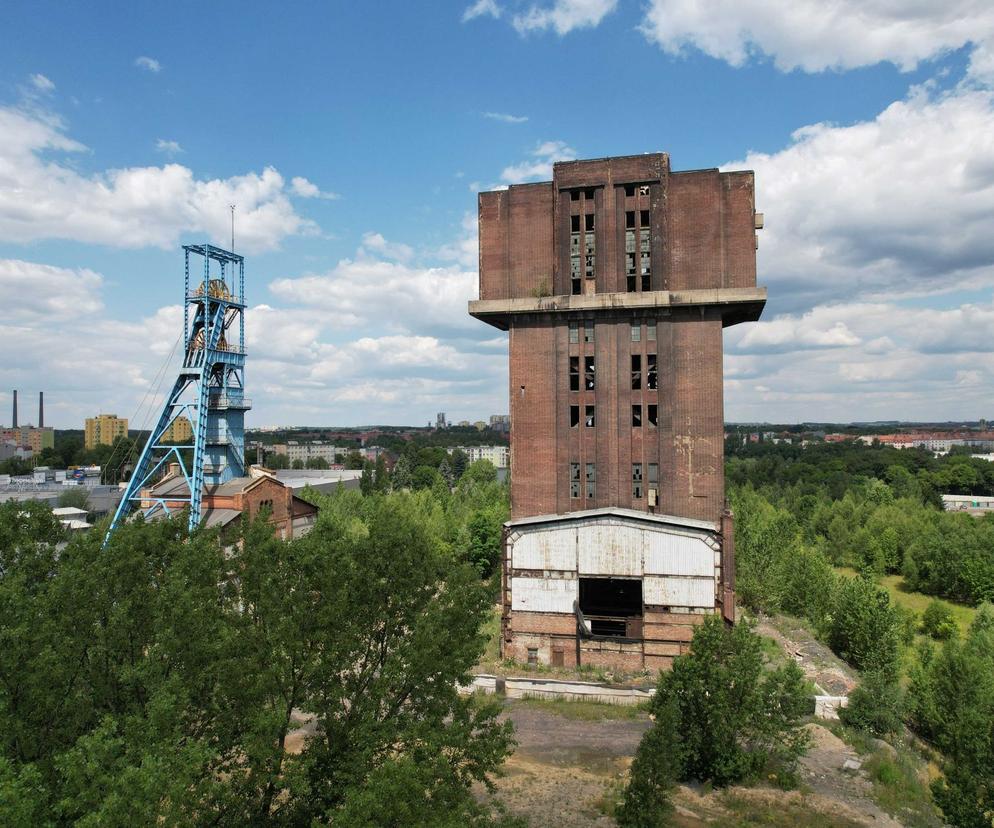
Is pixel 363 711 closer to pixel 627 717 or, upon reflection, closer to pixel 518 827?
pixel 518 827

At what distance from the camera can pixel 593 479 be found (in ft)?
117

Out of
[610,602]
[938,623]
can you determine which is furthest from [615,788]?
[938,623]

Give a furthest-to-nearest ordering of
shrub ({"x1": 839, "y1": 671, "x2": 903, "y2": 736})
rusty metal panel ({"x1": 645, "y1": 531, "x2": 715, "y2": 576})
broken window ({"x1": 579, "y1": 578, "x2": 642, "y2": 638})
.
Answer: broken window ({"x1": 579, "y1": 578, "x2": 642, "y2": 638}), rusty metal panel ({"x1": 645, "y1": 531, "x2": 715, "y2": 576}), shrub ({"x1": 839, "y1": 671, "x2": 903, "y2": 736})

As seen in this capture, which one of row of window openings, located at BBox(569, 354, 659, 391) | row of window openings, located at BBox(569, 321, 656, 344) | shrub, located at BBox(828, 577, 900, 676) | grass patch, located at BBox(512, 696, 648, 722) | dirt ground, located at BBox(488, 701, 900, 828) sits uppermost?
row of window openings, located at BBox(569, 321, 656, 344)

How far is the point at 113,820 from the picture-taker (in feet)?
29.3

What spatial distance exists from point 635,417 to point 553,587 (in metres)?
10.00

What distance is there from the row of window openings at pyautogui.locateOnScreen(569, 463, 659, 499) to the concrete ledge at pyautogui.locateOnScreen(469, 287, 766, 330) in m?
8.41

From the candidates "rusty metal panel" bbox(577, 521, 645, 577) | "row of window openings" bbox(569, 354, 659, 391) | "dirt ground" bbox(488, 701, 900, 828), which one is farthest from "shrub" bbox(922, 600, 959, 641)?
"row of window openings" bbox(569, 354, 659, 391)

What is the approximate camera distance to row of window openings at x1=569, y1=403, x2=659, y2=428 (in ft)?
116

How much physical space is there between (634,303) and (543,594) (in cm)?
1582

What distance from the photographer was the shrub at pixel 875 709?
88.2 ft

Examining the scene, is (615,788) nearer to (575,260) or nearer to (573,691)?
(573,691)

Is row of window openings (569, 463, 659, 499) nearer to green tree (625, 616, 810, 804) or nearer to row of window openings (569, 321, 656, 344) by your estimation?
row of window openings (569, 321, 656, 344)

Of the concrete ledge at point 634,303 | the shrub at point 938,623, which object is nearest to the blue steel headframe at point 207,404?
the concrete ledge at point 634,303
